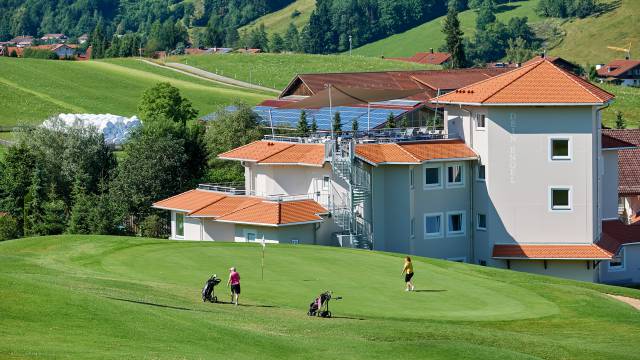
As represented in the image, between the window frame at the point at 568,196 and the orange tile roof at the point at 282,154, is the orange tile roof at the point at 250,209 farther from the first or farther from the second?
the window frame at the point at 568,196

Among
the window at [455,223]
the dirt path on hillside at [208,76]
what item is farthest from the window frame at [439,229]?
the dirt path on hillside at [208,76]

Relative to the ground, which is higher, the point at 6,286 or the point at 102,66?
the point at 102,66

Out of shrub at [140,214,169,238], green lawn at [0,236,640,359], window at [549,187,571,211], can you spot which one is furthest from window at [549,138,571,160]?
shrub at [140,214,169,238]

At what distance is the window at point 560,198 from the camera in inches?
2373

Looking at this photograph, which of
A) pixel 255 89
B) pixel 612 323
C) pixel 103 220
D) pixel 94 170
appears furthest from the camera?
pixel 255 89

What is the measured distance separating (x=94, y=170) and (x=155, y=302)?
5226cm

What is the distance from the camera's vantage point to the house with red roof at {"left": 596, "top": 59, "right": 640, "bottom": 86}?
191m

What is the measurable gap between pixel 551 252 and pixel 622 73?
13737 centimetres

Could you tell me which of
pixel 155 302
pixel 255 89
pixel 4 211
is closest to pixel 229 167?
pixel 4 211

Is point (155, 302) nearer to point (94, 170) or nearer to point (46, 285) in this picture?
point (46, 285)

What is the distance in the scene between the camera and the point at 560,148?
60.5m

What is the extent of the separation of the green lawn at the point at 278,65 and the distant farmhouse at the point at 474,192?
377ft

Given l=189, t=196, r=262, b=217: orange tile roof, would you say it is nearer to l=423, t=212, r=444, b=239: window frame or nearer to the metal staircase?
the metal staircase

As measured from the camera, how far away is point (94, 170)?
85.6 metres
